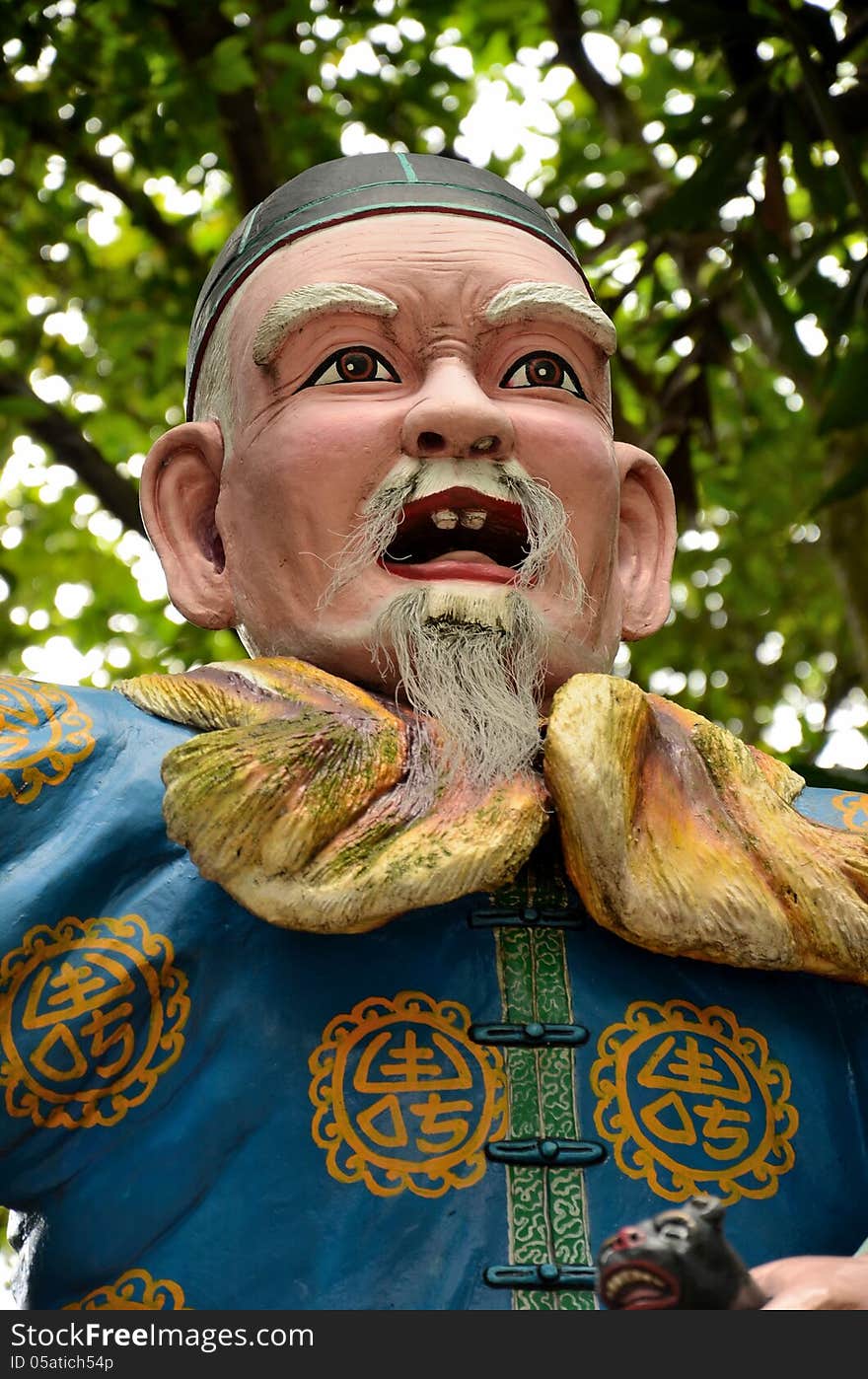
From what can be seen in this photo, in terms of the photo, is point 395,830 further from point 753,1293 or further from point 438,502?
point 753,1293

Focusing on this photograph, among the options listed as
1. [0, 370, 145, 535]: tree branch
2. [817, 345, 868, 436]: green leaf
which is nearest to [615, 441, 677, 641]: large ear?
[817, 345, 868, 436]: green leaf

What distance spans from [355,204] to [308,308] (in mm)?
299

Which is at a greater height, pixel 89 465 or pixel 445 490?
pixel 89 465

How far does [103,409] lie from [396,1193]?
4556 millimetres

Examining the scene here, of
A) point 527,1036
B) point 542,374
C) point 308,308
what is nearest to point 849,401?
point 542,374

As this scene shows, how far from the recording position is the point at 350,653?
7.84ft

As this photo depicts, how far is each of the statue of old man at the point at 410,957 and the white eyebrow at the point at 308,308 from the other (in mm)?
170

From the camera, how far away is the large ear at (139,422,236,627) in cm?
263

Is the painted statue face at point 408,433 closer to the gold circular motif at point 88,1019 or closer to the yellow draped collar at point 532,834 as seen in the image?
the yellow draped collar at point 532,834

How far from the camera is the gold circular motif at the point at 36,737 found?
2148 mm

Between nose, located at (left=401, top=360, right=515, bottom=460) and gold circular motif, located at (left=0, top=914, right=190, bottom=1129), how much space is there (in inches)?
28.3

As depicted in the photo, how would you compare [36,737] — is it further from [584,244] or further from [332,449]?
[584,244]

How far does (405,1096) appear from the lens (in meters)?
2.08

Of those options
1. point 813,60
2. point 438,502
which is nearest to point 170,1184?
point 438,502
